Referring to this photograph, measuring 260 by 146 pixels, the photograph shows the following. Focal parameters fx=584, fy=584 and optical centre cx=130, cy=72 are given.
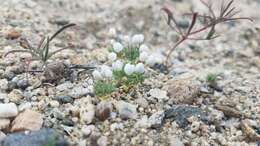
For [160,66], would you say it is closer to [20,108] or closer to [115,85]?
[115,85]

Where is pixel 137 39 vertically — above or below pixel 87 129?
above

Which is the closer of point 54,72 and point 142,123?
point 142,123

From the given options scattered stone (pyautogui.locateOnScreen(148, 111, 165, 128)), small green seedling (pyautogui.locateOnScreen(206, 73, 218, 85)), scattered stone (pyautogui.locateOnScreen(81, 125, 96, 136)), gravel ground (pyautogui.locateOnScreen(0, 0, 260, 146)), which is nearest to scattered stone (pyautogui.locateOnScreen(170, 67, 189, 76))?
gravel ground (pyautogui.locateOnScreen(0, 0, 260, 146))

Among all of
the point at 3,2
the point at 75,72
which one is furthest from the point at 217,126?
the point at 3,2

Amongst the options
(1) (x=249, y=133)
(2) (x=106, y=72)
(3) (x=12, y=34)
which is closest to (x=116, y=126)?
(2) (x=106, y=72)

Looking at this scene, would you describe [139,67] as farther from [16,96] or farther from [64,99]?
[16,96]

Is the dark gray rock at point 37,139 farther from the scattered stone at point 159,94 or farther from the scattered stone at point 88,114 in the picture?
the scattered stone at point 159,94

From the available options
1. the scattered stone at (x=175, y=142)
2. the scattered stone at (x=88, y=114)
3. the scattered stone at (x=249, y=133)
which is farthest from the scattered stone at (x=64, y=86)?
the scattered stone at (x=249, y=133)

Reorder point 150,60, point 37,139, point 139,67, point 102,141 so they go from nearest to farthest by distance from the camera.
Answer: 1. point 37,139
2. point 102,141
3. point 139,67
4. point 150,60
